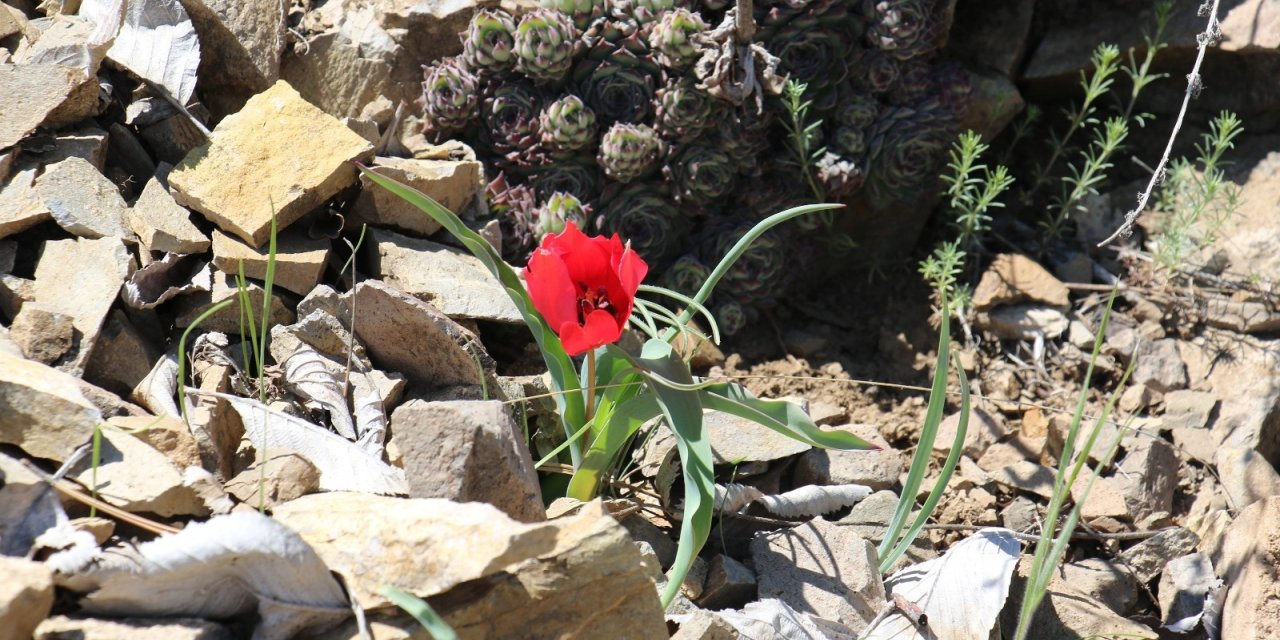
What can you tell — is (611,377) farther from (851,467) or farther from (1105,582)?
(1105,582)

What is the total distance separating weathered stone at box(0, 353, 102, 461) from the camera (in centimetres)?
184

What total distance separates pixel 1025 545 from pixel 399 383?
158 cm

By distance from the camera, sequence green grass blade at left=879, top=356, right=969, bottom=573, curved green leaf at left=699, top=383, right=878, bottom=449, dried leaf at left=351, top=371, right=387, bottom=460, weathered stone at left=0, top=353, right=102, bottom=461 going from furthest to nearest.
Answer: dried leaf at left=351, top=371, right=387, bottom=460, green grass blade at left=879, top=356, right=969, bottom=573, curved green leaf at left=699, top=383, right=878, bottom=449, weathered stone at left=0, top=353, right=102, bottom=461

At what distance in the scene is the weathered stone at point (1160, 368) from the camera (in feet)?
10.7

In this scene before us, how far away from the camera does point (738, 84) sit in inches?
121

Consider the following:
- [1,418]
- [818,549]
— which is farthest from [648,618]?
[1,418]

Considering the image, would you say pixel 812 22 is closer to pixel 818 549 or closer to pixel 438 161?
pixel 438 161

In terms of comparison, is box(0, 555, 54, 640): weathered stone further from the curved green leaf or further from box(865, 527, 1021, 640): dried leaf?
box(865, 527, 1021, 640): dried leaf

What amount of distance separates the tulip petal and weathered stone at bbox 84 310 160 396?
96 cm

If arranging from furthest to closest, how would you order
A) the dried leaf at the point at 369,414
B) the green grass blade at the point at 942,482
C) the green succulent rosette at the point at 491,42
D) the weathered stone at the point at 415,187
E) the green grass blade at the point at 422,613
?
the green succulent rosette at the point at 491,42, the weathered stone at the point at 415,187, the dried leaf at the point at 369,414, the green grass blade at the point at 942,482, the green grass blade at the point at 422,613

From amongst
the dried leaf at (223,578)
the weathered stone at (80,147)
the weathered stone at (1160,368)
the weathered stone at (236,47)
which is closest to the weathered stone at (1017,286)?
the weathered stone at (1160,368)

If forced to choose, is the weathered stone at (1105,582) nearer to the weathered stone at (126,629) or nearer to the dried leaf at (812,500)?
the dried leaf at (812,500)

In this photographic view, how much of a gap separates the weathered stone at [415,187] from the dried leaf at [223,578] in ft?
4.13

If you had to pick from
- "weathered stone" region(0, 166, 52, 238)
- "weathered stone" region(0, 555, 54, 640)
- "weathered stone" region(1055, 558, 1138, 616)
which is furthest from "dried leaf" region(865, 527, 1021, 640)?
"weathered stone" region(0, 166, 52, 238)
